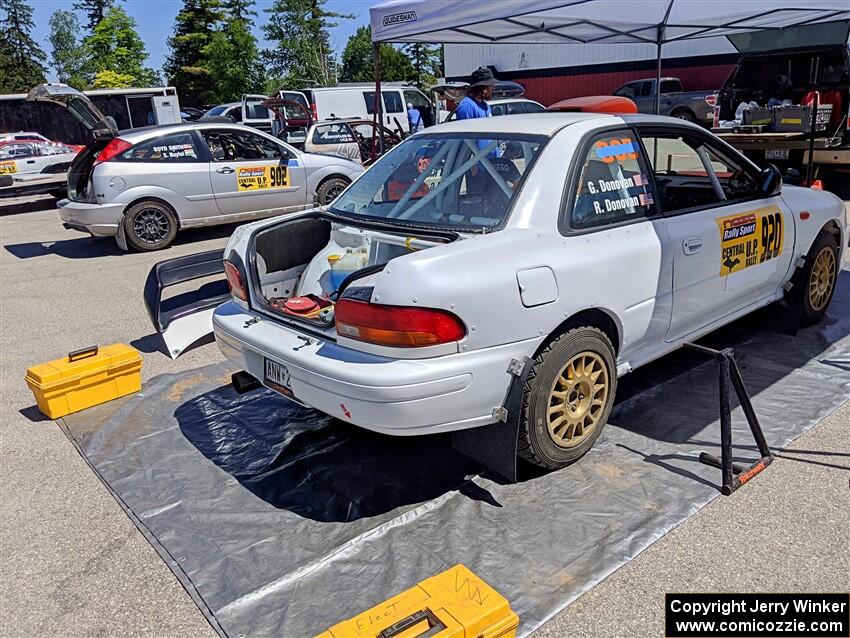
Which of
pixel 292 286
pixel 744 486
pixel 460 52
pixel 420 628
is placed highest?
pixel 460 52

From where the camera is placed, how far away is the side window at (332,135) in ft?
41.6

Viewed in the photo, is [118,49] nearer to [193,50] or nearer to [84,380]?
[193,50]

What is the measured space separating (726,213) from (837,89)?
8.70m

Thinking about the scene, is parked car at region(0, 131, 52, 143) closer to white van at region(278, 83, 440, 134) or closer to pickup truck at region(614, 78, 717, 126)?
white van at region(278, 83, 440, 134)

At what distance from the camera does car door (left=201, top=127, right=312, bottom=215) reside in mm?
9805

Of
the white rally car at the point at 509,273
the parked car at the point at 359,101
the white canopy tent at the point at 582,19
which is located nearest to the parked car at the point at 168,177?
the white canopy tent at the point at 582,19

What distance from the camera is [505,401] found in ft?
9.95

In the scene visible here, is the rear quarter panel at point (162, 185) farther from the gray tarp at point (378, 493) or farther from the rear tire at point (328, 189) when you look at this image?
the gray tarp at point (378, 493)

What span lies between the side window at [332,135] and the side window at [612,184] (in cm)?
963

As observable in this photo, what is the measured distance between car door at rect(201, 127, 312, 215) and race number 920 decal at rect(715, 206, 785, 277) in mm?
7402

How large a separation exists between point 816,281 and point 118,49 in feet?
170

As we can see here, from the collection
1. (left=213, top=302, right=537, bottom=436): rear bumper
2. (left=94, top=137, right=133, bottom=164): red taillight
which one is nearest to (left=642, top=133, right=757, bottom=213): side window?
(left=213, top=302, right=537, bottom=436): rear bumper

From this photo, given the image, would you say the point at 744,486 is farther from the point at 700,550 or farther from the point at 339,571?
the point at 339,571

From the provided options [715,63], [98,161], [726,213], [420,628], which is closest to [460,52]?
[715,63]
